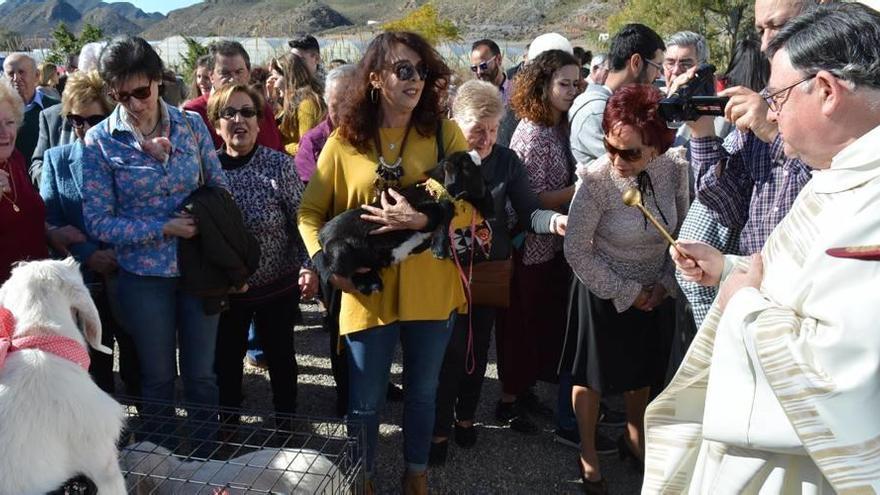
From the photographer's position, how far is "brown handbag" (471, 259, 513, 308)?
3686 millimetres

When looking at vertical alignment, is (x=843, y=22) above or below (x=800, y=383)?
above

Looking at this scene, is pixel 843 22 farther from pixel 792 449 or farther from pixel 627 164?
pixel 627 164

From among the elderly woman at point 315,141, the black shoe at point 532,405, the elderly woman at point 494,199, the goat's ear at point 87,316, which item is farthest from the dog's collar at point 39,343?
the black shoe at point 532,405

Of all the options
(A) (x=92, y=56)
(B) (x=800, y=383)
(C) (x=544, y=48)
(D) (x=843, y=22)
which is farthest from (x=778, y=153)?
(A) (x=92, y=56)

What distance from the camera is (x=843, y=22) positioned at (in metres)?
1.58

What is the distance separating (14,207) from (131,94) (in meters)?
0.84

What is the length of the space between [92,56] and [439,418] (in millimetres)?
3734

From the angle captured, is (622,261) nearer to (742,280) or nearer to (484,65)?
(742,280)

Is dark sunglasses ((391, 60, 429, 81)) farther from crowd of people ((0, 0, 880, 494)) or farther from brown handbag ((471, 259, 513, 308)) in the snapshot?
brown handbag ((471, 259, 513, 308))

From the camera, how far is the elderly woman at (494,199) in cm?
368

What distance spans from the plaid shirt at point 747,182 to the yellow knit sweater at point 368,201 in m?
1.06

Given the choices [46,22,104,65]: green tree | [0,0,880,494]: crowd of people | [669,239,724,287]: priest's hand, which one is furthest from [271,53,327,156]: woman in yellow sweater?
[46,22,104,65]: green tree

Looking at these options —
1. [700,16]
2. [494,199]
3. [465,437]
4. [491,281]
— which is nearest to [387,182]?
[494,199]

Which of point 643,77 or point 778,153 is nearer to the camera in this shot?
point 778,153
